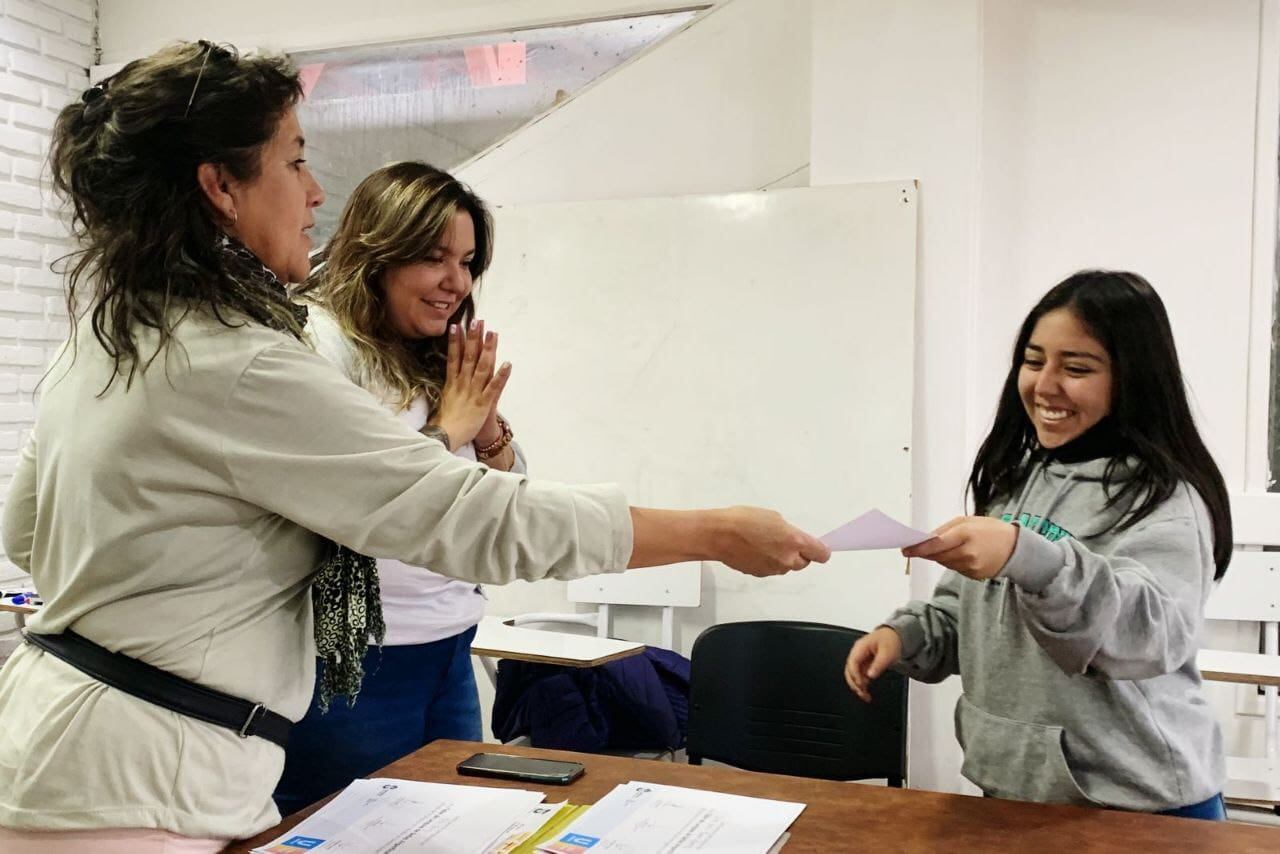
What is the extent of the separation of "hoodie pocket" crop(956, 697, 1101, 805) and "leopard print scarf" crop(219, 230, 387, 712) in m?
0.84

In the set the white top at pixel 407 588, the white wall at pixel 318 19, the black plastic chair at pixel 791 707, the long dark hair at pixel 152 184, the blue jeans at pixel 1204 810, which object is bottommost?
the black plastic chair at pixel 791 707

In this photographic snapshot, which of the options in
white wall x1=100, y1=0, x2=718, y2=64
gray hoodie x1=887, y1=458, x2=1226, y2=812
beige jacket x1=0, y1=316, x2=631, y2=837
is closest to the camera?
beige jacket x1=0, y1=316, x2=631, y2=837

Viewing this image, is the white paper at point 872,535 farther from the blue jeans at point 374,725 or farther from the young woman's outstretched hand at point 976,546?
the blue jeans at point 374,725

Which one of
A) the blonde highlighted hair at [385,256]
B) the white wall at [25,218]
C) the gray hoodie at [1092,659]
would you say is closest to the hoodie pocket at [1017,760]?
the gray hoodie at [1092,659]

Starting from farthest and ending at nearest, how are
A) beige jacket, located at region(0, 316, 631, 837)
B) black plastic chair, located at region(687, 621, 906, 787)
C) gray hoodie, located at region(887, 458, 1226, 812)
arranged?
black plastic chair, located at region(687, 621, 906, 787) → gray hoodie, located at region(887, 458, 1226, 812) → beige jacket, located at region(0, 316, 631, 837)

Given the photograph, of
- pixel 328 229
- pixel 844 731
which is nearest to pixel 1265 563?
pixel 844 731

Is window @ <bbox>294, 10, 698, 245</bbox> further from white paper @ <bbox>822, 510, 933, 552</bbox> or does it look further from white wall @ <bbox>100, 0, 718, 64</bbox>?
white paper @ <bbox>822, 510, 933, 552</bbox>

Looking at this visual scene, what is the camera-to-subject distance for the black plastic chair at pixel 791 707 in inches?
89.3

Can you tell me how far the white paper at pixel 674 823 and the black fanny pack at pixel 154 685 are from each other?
0.35m

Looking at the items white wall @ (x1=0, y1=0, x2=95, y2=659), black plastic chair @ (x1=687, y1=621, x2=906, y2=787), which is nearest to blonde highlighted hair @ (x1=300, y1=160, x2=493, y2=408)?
black plastic chair @ (x1=687, y1=621, x2=906, y2=787)

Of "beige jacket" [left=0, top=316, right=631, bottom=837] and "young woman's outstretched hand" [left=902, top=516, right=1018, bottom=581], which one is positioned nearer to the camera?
"beige jacket" [left=0, top=316, right=631, bottom=837]

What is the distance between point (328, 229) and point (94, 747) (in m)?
3.43

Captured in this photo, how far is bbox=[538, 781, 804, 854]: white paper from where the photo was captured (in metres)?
1.07

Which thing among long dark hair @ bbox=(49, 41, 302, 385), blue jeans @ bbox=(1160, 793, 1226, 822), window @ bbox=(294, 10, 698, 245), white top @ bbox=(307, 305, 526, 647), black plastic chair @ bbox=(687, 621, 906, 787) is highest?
window @ bbox=(294, 10, 698, 245)
